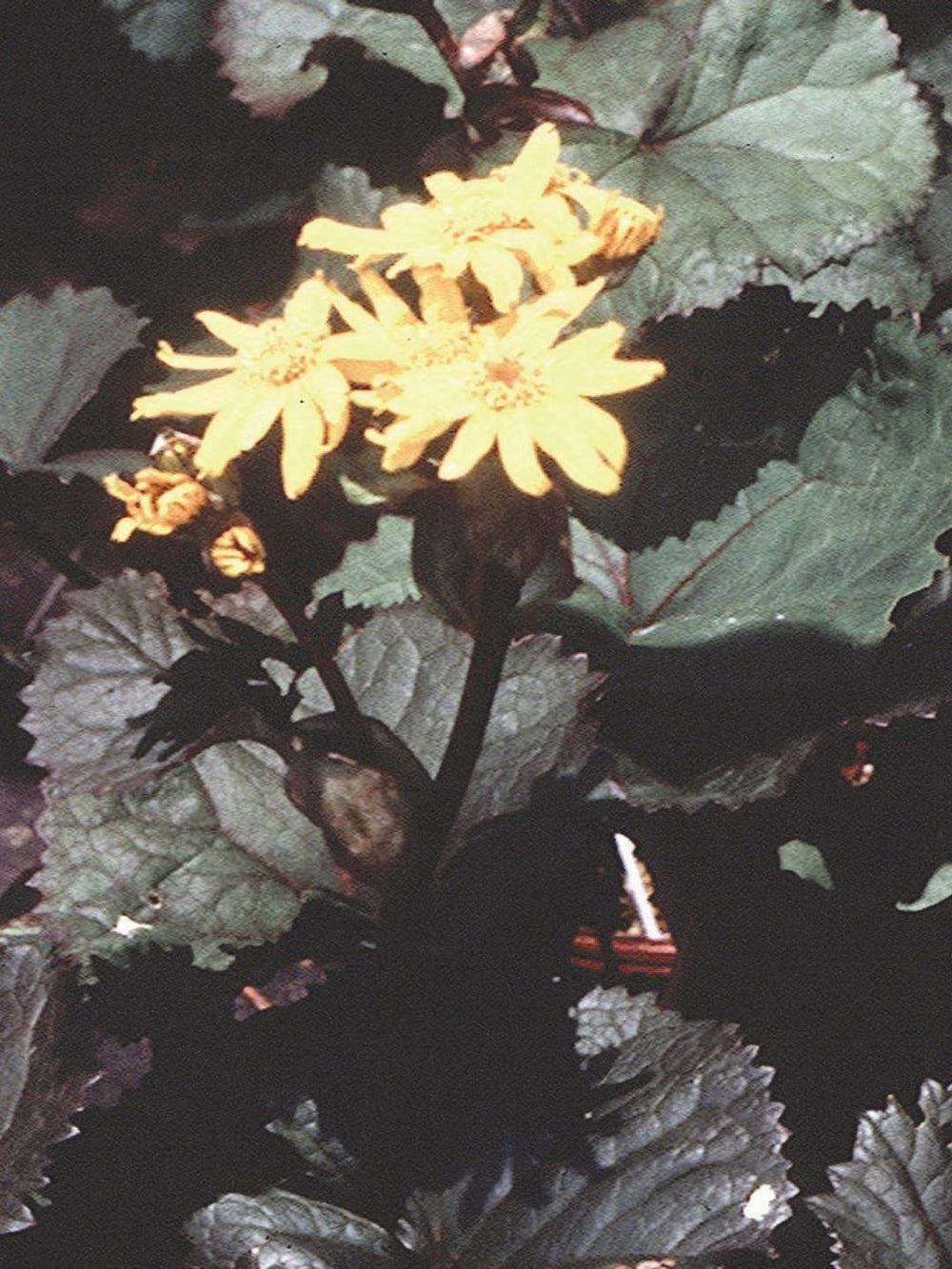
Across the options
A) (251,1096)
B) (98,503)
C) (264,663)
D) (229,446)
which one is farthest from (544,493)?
Result: (98,503)

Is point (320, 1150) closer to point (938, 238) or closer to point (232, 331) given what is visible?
point (232, 331)

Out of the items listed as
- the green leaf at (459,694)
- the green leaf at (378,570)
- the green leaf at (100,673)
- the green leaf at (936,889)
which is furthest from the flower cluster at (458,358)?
the green leaf at (936,889)

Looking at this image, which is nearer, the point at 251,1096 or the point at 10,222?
the point at 251,1096

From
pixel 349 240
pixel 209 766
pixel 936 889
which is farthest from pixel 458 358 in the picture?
pixel 936 889

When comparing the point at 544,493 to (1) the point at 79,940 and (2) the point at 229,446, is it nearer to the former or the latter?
(2) the point at 229,446

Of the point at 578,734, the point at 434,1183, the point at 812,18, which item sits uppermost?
the point at 812,18

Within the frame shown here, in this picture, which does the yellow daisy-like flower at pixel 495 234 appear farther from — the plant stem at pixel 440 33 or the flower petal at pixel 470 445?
the plant stem at pixel 440 33
